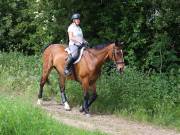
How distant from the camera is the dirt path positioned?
12.6 m

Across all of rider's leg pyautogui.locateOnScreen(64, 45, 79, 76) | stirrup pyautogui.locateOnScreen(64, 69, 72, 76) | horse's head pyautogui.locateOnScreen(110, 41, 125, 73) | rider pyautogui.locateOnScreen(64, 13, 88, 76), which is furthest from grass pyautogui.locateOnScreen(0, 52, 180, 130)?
rider pyautogui.locateOnScreen(64, 13, 88, 76)

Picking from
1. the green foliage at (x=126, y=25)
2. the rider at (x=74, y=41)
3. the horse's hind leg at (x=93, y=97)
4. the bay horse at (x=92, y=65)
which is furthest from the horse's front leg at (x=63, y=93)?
the green foliage at (x=126, y=25)

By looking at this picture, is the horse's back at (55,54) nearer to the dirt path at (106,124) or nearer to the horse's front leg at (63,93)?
the horse's front leg at (63,93)

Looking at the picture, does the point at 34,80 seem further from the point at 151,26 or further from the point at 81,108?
the point at 151,26

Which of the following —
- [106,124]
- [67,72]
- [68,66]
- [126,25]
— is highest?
[126,25]

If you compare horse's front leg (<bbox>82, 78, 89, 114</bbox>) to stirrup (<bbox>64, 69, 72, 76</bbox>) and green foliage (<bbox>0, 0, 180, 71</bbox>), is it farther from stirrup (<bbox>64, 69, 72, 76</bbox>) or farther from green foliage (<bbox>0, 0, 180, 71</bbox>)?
green foliage (<bbox>0, 0, 180, 71</bbox>)

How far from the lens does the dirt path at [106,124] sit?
12.6m

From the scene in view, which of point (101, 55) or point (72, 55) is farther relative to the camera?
point (72, 55)

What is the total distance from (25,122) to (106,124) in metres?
3.23

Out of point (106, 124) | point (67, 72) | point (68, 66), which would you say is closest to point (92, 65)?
point (68, 66)

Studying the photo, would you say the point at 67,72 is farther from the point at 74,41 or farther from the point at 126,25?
the point at 126,25

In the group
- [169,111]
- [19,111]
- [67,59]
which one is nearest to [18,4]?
[67,59]

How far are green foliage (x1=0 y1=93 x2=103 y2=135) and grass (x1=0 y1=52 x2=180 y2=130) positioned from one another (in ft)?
10.8

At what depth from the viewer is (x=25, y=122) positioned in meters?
10.4
